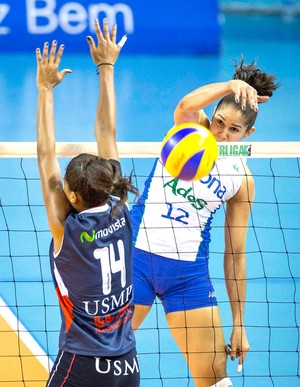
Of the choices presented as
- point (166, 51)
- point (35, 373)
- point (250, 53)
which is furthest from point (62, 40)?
point (35, 373)

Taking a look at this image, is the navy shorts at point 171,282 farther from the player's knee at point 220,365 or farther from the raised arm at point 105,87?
the raised arm at point 105,87

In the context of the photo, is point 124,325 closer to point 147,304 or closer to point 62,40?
point 147,304

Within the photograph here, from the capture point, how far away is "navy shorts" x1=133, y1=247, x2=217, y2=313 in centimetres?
481

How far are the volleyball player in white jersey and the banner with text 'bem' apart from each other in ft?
25.8

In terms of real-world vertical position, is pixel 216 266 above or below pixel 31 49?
below

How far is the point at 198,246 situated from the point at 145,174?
367 centimetres

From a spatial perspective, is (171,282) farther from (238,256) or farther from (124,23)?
(124,23)

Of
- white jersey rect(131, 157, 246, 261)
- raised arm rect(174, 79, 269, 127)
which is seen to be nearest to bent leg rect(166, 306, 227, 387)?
white jersey rect(131, 157, 246, 261)

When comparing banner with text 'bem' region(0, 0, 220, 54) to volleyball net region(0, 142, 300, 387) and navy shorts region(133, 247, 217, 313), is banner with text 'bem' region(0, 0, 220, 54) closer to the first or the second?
volleyball net region(0, 142, 300, 387)

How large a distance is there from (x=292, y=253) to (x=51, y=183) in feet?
12.7

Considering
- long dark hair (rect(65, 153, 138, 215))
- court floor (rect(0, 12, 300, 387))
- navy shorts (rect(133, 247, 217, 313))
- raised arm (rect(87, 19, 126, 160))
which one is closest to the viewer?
long dark hair (rect(65, 153, 138, 215))

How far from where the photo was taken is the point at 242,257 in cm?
490

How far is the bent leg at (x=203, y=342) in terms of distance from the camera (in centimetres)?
473

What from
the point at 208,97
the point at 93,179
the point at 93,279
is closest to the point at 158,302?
the point at 208,97
